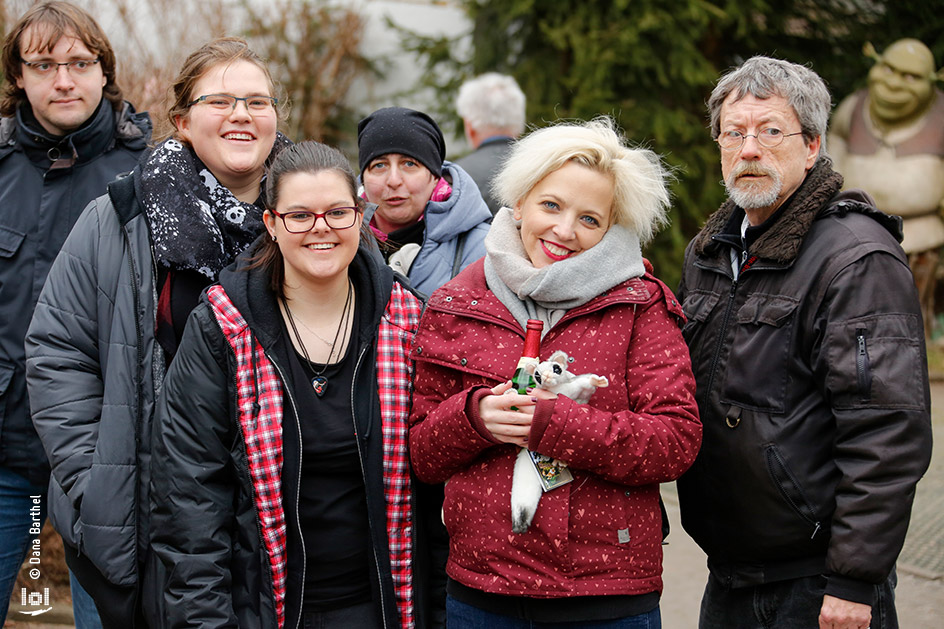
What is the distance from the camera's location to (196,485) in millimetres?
2338

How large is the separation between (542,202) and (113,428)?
132 centimetres

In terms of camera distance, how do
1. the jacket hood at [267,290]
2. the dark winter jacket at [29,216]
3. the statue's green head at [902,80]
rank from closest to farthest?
1. the jacket hood at [267,290]
2. the dark winter jacket at [29,216]
3. the statue's green head at [902,80]

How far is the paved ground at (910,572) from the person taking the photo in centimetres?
434

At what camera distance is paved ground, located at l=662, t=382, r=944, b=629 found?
4.34 meters

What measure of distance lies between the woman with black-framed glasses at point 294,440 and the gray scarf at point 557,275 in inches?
13.7

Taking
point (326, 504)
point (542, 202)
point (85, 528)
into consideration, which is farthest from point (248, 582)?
point (542, 202)

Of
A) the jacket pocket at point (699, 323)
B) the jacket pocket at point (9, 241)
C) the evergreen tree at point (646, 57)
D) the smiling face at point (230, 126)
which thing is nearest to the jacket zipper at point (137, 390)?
the smiling face at point (230, 126)

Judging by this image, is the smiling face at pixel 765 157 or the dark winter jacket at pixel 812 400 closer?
the dark winter jacket at pixel 812 400

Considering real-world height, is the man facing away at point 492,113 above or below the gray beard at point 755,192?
above

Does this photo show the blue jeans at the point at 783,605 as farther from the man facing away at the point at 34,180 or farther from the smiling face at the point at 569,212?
the man facing away at the point at 34,180

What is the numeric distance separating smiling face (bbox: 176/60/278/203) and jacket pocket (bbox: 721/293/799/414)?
150 centimetres

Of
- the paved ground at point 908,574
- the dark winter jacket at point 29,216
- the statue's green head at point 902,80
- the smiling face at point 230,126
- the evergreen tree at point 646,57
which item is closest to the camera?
the smiling face at point 230,126

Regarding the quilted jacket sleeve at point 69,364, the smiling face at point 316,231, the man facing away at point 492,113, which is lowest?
the quilted jacket sleeve at point 69,364

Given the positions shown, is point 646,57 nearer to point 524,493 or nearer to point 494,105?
point 494,105
